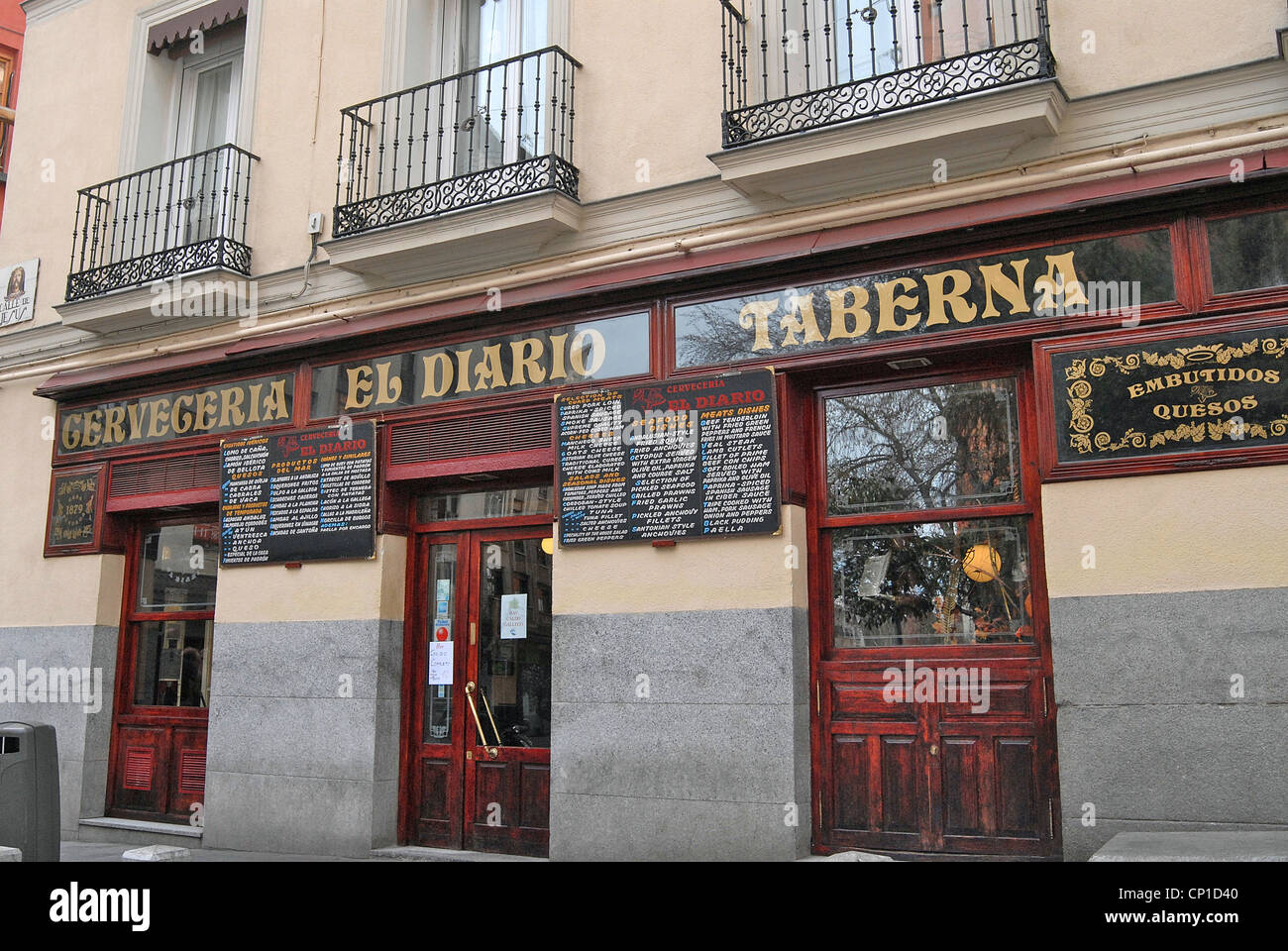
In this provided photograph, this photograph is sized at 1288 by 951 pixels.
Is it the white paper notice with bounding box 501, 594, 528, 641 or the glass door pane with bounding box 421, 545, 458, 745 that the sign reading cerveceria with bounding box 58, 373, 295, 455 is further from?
the white paper notice with bounding box 501, 594, 528, 641

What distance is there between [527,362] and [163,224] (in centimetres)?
486

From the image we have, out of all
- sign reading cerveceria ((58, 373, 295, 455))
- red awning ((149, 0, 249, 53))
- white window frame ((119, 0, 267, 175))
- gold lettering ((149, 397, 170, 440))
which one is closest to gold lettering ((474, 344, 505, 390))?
sign reading cerveceria ((58, 373, 295, 455))

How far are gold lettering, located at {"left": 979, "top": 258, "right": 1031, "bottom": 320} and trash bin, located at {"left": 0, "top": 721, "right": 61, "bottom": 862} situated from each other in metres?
6.09

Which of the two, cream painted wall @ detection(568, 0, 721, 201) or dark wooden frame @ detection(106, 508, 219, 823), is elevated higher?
cream painted wall @ detection(568, 0, 721, 201)

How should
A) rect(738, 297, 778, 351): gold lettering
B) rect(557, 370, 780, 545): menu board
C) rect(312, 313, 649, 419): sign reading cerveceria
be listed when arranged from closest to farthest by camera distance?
1. rect(557, 370, 780, 545): menu board
2. rect(738, 297, 778, 351): gold lettering
3. rect(312, 313, 649, 419): sign reading cerveceria

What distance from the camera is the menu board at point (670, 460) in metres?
7.45

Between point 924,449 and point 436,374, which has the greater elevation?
point 436,374

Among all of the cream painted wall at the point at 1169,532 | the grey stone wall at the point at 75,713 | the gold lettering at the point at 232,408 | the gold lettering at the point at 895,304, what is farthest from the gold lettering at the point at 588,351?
the grey stone wall at the point at 75,713

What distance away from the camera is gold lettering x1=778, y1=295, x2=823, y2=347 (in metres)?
7.49

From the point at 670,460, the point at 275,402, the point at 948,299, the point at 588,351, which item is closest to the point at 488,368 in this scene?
the point at 588,351

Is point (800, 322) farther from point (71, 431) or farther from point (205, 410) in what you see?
point (71, 431)

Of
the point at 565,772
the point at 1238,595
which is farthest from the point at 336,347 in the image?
the point at 1238,595

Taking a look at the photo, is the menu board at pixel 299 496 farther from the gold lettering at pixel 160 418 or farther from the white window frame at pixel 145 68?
the white window frame at pixel 145 68

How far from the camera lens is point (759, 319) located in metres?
7.70
